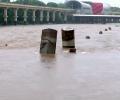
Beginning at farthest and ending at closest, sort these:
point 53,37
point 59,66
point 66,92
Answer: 1. point 53,37
2. point 59,66
3. point 66,92

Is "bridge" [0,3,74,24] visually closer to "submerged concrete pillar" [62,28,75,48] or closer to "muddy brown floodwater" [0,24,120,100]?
"submerged concrete pillar" [62,28,75,48]

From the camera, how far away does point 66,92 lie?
1303cm

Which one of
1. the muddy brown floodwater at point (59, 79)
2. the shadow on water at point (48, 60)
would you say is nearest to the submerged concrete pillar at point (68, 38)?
the shadow on water at point (48, 60)

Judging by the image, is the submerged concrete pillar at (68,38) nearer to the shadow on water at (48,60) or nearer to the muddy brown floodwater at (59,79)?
the shadow on water at (48,60)

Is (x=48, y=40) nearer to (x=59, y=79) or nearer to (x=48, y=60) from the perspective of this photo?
(x=48, y=60)

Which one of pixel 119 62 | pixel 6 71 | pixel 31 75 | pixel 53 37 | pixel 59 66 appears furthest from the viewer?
pixel 53 37

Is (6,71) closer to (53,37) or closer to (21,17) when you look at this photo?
(53,37)

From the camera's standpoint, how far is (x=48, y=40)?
2436 cm

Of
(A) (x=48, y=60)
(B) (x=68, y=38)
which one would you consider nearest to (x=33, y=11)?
(B) (x=68, y=38)

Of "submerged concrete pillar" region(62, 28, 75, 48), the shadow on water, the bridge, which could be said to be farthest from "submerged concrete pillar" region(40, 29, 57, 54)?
the bridge

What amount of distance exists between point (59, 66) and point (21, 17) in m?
122

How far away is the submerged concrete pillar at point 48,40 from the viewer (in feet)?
79.5

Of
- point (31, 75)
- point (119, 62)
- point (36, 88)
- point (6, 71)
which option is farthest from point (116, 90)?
point (119, 62)

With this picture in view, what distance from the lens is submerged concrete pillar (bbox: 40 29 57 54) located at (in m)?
24.2
